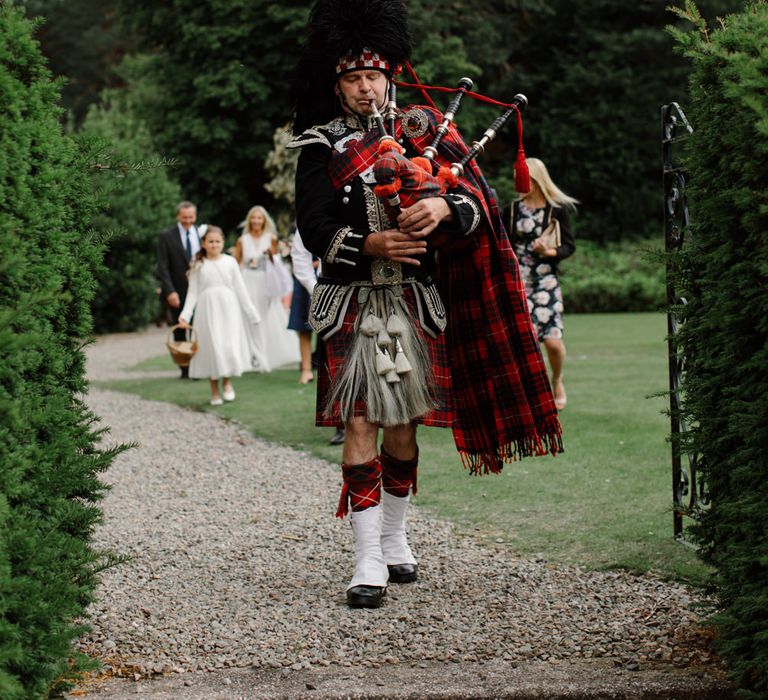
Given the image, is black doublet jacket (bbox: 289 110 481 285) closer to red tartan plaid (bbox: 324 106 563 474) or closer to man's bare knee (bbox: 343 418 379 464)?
red tartan plaid (bbox: 324 106 563 474)

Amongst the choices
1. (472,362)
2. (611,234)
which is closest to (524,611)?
(472,362)

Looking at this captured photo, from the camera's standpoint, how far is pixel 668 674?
11.3ft

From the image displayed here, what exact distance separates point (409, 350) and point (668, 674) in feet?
5.20

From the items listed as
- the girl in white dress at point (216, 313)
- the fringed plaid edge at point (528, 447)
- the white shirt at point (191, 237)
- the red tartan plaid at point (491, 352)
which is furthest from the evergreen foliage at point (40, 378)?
the white shirt at point (191, 237)

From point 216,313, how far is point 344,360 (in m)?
6.93

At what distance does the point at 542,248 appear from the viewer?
29.9ft

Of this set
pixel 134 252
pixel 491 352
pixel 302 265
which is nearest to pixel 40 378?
pixel 491 352

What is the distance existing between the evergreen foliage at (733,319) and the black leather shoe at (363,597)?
51.7 inches

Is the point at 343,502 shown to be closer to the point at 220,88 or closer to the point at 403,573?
the point at 403,573

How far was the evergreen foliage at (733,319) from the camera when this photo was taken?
2.91 metres

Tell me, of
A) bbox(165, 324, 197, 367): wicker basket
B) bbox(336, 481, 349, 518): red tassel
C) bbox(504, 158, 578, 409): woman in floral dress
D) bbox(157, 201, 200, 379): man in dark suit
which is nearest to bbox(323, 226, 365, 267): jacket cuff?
bbox(336, 481, 349, 518): red tassel

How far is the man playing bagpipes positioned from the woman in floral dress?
459cm

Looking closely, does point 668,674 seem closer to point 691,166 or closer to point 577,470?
point 691,166

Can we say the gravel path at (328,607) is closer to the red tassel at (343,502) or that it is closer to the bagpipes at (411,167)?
the red tassel at (343,502)
